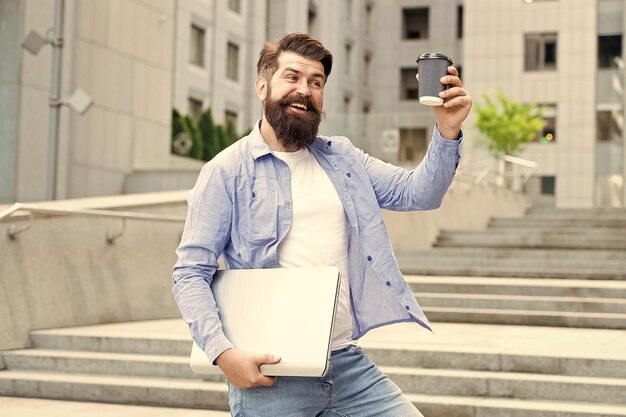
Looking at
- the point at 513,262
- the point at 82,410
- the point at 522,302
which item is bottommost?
the point at 82,410

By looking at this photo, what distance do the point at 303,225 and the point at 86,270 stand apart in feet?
23.0

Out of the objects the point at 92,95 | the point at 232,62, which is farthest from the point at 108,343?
the point at 232,62

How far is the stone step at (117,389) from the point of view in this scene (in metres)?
7.71

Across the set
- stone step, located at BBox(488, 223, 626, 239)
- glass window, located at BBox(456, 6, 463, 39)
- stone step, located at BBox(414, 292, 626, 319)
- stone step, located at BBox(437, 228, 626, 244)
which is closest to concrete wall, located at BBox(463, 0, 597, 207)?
glass window, located at BBox(456, 6, 463, 39)

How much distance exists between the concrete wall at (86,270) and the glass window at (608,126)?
113 feet

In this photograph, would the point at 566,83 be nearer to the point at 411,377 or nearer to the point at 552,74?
the point at 552,74

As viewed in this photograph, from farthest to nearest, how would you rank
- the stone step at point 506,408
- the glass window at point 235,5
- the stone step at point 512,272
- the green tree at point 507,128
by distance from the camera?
1. the glass window at point 235,5
2. the green tree at point 507,128
3. the stone step at point 512,272
4. the stone step at point 506,408

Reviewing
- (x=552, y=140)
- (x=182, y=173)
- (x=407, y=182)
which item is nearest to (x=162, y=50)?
(x=182, y=173)

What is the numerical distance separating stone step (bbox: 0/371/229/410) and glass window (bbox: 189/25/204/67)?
104 ft

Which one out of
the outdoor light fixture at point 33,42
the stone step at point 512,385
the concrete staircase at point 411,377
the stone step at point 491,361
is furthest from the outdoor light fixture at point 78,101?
the stone step at point 512,385

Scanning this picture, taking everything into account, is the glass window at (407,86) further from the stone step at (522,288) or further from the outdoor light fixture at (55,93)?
the stone step at (522,288)

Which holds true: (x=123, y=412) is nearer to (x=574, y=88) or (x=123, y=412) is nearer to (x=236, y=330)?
(x=236, y=330)

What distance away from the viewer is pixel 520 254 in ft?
48.3

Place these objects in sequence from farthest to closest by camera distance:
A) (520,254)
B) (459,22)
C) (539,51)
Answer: (459,22) < (539,51) < (520,254)
